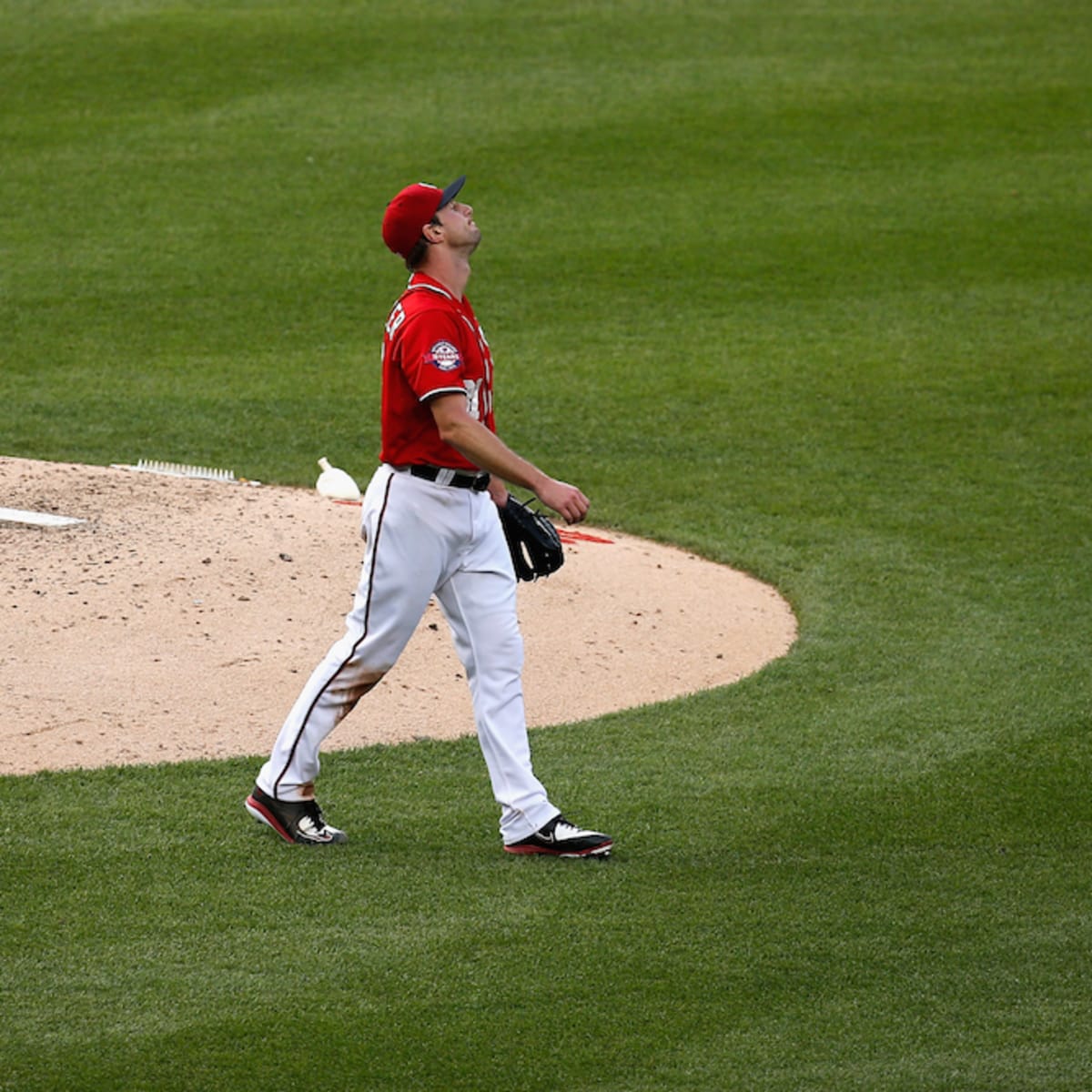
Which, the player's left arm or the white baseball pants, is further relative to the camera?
the white baseball pants

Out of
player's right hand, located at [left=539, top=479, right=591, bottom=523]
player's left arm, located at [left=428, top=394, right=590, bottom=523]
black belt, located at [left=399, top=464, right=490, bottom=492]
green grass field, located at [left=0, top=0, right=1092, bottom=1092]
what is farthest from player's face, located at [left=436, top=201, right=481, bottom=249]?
green grass field, located at [left=0, top=0, right=1092, bottom=1092]

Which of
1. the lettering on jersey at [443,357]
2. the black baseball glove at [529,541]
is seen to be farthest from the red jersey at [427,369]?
the black baseball glove at [529,541]

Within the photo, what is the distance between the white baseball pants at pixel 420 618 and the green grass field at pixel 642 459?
25 cm

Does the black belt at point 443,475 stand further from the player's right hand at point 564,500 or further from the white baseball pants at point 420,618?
the player's right hand at point 564,500

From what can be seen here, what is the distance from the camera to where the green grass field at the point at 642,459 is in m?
4.42

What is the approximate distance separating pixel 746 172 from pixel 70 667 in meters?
11.4

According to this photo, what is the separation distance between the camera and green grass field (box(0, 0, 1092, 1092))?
14.5 feet

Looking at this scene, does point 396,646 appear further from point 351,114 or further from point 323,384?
point 351,114

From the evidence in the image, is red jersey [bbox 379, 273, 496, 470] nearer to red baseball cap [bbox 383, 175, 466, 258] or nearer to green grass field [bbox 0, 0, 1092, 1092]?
red baseball cap [bbox 383, 175, 466, 258]

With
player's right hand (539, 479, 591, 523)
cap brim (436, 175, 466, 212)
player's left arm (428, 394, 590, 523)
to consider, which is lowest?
player's right hand (539, 479, 591, 523)

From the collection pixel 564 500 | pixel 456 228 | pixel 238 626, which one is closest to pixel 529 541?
pixel 564 500

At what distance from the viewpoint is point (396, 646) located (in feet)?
18.0

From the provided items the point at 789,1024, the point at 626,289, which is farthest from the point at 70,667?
the point at 626,289

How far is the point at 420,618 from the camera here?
5.46 metres
